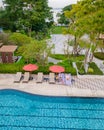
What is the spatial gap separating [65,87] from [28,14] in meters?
15.7

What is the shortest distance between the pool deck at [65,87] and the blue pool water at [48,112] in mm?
459

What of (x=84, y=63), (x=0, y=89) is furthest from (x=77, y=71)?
(x=0, y=89)

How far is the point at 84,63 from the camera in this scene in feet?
72.5

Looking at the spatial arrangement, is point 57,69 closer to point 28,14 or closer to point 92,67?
point 92,67

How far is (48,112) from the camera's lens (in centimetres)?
1544

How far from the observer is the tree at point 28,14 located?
30.3 m

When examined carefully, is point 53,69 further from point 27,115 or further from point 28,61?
point 27,115

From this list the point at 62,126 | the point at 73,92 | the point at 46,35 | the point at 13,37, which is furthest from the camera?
the point at 46,35

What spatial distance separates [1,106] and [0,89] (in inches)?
82.4

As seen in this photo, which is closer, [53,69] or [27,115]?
[27,115]

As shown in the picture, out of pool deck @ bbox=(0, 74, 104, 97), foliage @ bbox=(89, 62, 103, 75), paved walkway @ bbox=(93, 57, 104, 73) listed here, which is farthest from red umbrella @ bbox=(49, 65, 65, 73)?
paved walkway @ bbox=(93, 57, 104, 73)

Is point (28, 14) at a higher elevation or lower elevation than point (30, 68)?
higher

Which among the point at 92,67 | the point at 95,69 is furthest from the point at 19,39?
the point at 95,69

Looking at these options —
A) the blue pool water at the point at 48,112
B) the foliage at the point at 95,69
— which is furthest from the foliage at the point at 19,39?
the blue pool water at the point at 48,112
